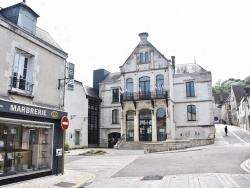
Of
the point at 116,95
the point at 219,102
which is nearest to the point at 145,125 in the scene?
the point at 116,95

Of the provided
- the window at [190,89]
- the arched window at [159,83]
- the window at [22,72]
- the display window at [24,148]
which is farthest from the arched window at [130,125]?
the window at [22,72]

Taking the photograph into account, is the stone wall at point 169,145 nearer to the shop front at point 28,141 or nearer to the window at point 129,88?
the window at point 129,88

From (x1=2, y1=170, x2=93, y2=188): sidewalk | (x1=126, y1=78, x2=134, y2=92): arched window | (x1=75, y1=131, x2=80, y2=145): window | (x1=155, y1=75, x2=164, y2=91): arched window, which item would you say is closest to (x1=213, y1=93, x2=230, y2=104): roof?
(x1=155, y1=75, x2=164, y2=91): arched window

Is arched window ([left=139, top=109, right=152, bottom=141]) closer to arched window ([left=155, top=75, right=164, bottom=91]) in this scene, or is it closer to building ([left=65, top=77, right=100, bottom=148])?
arched window ([left=155, top=75, right=164, bottom=91])

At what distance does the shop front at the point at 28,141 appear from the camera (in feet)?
29.7

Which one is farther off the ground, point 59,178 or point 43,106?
point 43,106

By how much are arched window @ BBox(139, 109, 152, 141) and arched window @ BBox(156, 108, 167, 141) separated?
→ 1020mm

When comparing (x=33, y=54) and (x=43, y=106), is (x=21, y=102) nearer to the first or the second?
(x=43, y=106)

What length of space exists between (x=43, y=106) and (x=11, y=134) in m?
1.95

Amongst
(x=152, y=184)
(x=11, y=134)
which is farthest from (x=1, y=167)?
(x=152, y=184)

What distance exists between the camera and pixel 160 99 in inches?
1123

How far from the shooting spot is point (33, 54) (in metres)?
10.6

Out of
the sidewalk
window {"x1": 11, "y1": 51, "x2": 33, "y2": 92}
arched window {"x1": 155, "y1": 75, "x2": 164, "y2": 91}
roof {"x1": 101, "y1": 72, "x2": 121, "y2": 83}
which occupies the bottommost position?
the sidewalk

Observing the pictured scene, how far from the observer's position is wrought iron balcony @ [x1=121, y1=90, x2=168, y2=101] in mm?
28523
